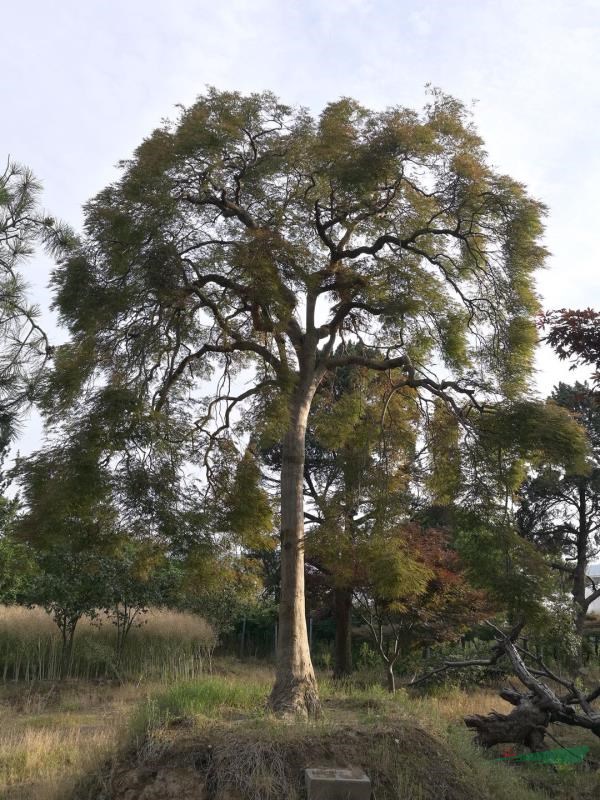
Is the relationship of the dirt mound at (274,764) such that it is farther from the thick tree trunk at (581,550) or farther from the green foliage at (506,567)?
the thick tree trunk at (581,550)

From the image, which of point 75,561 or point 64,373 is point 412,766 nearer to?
point 64,373

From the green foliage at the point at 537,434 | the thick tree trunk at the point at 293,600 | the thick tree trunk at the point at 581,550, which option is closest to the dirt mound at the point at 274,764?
the thick tree trunk at the point at 293,600

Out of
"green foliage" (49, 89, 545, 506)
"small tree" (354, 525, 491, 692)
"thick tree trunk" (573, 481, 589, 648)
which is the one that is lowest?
"small tree" (354, 525, 491, 692)

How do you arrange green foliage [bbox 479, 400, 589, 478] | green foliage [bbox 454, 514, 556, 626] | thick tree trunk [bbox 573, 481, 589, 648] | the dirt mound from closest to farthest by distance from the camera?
the dirt mound
green foliage [bbox 454, 514, 556, 626]
green foliage [bbox 479, 400, 589, 478]
thick tree trunk [bbox 573, 481, 589, 648]

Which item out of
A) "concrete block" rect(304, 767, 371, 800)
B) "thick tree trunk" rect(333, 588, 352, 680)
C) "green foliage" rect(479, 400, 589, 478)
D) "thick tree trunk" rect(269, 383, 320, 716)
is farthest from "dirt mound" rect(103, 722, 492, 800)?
"thick tree trunk" rect(333, 588, 352, 680)

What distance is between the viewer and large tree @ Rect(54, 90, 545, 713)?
7.74m

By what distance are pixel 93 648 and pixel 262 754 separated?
10.1 meters

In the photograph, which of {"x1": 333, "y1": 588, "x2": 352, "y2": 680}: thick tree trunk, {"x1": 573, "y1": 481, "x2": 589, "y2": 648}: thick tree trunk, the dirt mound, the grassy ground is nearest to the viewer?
the dirt mound

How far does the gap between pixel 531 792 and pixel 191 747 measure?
2.99 m

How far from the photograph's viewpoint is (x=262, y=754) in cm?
560

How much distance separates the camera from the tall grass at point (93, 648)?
14297mm

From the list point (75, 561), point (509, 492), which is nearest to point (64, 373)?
point (509, 492)

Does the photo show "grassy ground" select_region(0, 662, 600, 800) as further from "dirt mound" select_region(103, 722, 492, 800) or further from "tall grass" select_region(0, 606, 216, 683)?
"tall grass" select_region(0, 606, 216, 683)

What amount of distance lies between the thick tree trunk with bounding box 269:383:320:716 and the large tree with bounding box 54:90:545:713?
0.7 inches
